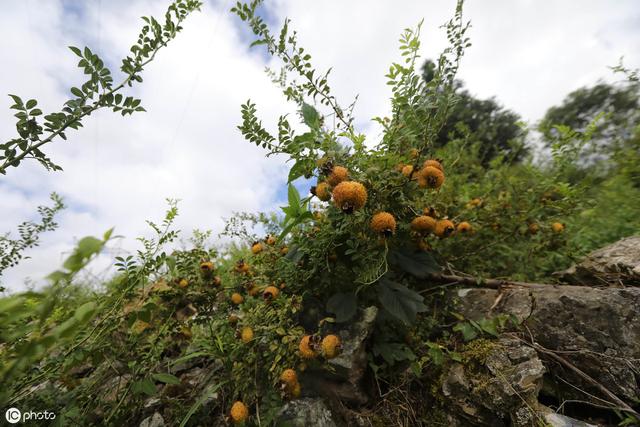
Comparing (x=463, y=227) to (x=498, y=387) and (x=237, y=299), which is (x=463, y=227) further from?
(x=237, y=299)

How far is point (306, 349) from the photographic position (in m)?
A: 1.06

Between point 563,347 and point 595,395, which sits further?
point 563,347

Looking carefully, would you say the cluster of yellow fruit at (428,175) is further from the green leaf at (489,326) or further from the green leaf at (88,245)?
the green leaf at (88,245)

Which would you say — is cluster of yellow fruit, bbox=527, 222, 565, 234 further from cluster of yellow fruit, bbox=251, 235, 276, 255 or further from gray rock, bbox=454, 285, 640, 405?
cluster of yellow fruit, bbox=251, 235, 276, 255

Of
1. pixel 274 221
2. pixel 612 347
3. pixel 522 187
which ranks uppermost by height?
pixel 274 221

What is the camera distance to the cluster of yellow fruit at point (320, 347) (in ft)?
3.40

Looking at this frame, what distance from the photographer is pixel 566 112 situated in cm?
1018

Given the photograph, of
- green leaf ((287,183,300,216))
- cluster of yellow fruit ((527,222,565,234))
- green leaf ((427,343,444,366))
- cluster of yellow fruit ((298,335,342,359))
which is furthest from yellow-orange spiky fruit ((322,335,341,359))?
cluster of yellow fruit ((527,222,565,234))

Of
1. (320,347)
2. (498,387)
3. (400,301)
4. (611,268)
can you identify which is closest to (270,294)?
(320,347)

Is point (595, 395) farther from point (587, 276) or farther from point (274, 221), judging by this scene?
point (274, 221)

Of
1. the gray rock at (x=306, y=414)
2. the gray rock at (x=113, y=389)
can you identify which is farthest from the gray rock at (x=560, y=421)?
the gray rock at (x=113, y=389)

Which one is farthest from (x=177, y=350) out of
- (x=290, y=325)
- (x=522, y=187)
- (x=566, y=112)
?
(x=566, y=112)

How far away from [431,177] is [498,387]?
0.82 metres

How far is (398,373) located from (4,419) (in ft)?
4.81
